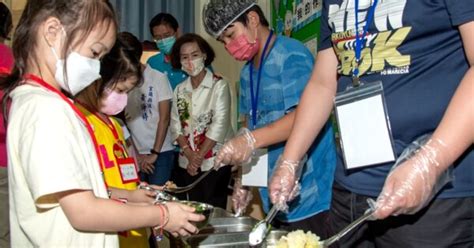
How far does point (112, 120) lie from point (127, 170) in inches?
9.8

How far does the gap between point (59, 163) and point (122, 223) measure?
19cm

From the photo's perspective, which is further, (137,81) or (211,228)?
(137,81)

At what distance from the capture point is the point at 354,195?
100cm

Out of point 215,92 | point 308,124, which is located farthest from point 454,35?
point 215,92

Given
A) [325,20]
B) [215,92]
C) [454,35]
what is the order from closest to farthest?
[454,35], [325,20], [215,92]

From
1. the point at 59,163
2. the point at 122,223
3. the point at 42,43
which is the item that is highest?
the point at 42,43

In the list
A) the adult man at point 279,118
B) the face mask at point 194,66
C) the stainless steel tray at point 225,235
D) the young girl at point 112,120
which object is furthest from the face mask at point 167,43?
the stainless steel tray at point 225,235

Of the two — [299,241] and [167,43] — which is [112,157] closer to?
[299,241]

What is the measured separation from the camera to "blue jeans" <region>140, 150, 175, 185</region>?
311cm

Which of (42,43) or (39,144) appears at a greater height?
(42,43)

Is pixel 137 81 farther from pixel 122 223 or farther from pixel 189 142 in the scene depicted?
pixel 189 142

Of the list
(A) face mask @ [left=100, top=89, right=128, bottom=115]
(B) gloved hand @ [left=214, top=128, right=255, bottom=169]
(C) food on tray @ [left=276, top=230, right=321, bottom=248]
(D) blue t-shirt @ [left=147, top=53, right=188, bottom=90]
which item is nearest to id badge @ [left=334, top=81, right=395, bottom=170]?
(C) food on tray @ [left=276, top=230, right=321, bottom=248]

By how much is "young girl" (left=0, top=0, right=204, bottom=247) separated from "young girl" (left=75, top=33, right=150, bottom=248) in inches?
11.9

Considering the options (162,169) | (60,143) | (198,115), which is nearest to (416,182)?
(60,143)
